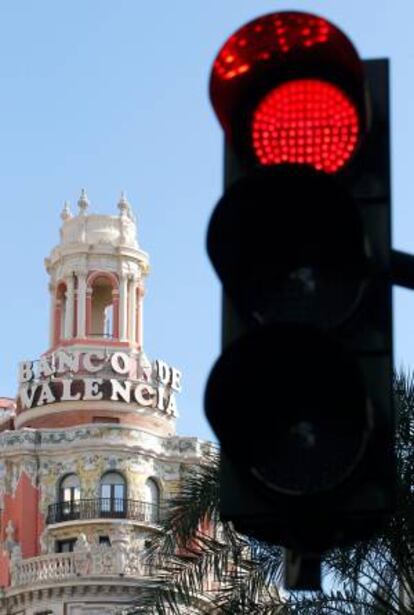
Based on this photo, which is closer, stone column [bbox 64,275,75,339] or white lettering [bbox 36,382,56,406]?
white lettering [bbox 36,382,56,406]

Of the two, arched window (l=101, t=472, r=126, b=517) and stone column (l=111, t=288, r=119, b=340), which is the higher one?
stone column (l=111, t=288, r=119, b=340)

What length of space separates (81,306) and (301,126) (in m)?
70.5

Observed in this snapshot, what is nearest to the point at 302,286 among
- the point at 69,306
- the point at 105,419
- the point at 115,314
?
the point at 105,419

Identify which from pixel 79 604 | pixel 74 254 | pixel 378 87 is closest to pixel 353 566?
pixel 378 87

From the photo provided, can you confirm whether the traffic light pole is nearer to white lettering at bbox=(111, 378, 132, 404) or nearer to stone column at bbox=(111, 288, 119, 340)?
white lettering at bbox=(111, 378, 132, 404)

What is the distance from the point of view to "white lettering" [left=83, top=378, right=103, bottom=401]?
7206 centimetres

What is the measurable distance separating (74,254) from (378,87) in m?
71.0

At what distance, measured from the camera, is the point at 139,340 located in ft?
248

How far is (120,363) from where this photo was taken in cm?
7269

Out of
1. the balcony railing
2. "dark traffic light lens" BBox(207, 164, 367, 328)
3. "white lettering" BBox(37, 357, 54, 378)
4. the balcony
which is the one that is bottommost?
"dark traffic light lens" BBox(207, 164, 367, 328)

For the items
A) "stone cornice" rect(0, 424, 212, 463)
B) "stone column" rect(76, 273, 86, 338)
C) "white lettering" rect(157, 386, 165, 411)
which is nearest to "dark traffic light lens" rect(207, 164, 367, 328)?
"stone cornice" rect(0, 424, 212, 463)

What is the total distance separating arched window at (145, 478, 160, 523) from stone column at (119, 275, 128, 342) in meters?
5.83

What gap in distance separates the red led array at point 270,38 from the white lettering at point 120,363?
68.6 metres

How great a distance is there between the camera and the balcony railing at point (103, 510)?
7106 cm
